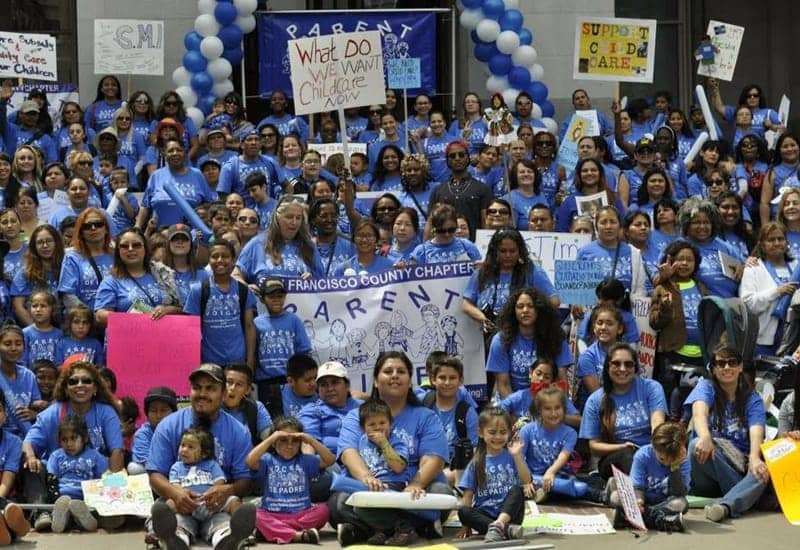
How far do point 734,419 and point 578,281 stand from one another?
2132 mm

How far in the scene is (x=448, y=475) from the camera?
421 inches

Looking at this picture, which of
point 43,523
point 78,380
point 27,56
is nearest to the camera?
point 43,523

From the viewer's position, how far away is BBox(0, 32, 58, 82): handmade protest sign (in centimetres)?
1764

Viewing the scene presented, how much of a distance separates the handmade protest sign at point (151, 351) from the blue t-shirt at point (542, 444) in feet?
8.16

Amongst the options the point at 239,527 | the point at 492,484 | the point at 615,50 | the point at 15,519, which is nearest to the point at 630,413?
the point at 492,484

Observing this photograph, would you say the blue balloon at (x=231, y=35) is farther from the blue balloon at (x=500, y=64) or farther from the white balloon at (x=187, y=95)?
the blue balloon at (x=500, y=64)

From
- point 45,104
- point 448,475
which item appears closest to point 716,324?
point 448,475

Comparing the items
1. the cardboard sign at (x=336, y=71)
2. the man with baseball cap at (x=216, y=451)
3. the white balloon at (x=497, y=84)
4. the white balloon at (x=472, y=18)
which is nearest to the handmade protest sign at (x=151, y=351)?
the man with baseball cap at (x=216, y=451)

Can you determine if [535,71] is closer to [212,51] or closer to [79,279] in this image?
[212,51]

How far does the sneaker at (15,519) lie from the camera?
385 inches

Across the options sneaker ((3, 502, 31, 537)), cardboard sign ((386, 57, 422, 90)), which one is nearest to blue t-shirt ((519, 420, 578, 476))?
sneaker ((3, 502, 31, 537))

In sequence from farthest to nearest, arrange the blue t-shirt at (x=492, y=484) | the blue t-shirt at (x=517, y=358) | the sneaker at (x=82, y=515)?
the blue t-shirt at (x=517, y=358)
the sneaker at (x=82, y=515)
the blue t-shirt at (x=492, y=484)

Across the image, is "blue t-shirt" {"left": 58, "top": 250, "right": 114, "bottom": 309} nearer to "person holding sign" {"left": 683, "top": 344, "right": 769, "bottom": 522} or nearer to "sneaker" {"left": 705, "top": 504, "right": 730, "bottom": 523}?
"person holding sign" {"left": 683, "top": 344, "right": 769, "bottom": 522}

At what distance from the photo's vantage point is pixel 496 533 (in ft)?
32.1
